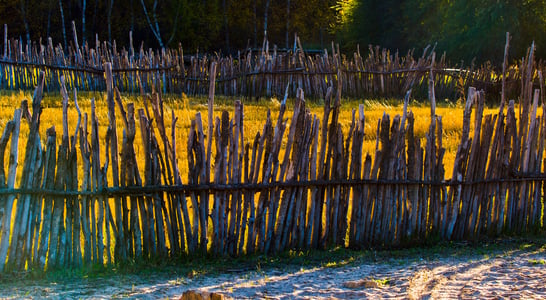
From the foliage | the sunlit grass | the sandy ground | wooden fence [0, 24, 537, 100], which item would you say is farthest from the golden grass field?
the foliage

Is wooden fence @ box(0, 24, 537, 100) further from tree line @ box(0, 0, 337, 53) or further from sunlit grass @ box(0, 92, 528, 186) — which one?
tree line @ box(0, 0, 337, 53)

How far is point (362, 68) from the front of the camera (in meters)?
15.1

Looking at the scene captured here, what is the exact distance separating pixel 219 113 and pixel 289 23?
65.9ft

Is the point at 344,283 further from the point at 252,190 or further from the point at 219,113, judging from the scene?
the point at 219,113

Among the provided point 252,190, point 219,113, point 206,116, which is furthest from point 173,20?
point 252,190

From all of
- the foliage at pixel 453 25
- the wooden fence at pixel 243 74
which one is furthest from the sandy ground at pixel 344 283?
the foliage at pixel 453 25

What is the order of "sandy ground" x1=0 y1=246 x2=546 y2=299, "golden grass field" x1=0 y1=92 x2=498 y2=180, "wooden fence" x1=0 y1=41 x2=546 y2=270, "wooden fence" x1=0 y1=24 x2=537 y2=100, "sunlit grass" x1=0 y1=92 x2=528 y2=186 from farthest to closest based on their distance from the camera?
"wooden fence" x1=0 y1=24 x2=537 y2=100, "golden grass field" x1=0 y1=92 x2=498 y2=180, "sunlit grass" x1=0 y1=92 x2=528 y2=186, "wooden fence" x1=0 y1=41 x2=546 y2=270, "sandy ground" x1=0 y1=246 x2=546 y2=299

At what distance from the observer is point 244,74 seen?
15.1 meters

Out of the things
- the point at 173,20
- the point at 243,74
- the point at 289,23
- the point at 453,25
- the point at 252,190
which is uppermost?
the point at 289,23

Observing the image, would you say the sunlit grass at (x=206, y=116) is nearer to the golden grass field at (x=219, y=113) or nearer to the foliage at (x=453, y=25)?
the golden grass field at (x=219, y=113)

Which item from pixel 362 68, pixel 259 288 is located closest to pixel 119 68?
pixel 362 68

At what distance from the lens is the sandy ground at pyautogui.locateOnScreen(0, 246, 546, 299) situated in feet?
12.7

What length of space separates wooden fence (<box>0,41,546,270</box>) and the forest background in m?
18.5

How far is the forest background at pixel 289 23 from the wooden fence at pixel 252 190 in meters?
18.5
